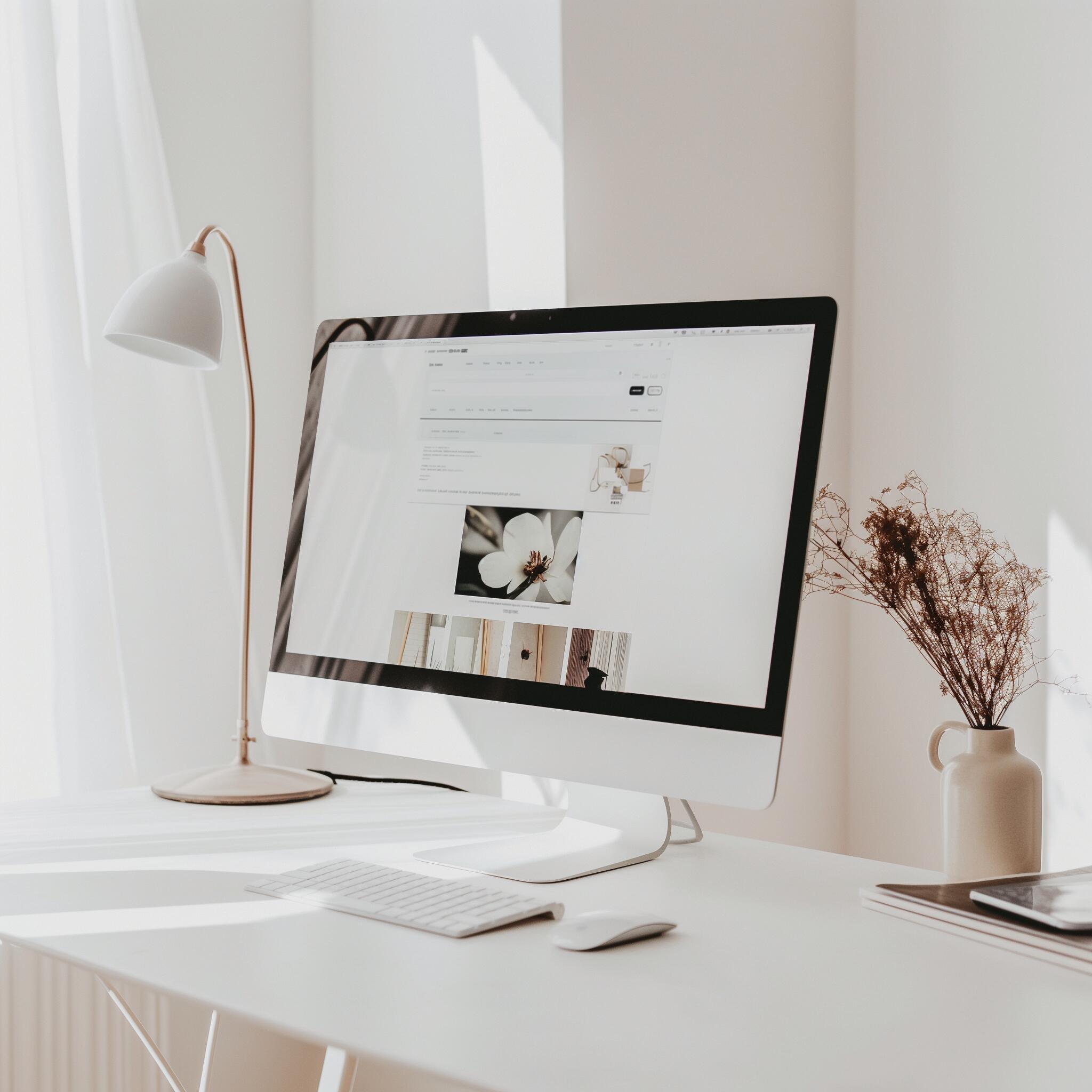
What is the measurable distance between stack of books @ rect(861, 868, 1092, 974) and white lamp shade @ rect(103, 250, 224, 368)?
34.9 inches

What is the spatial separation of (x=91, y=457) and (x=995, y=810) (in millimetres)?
1125

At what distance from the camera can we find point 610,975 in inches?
28.5

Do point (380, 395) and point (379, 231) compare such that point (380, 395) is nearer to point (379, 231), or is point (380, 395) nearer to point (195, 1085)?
point (379, 231)

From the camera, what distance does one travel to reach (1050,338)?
174cm

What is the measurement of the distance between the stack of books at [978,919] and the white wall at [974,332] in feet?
3.03

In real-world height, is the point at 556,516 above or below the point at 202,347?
below

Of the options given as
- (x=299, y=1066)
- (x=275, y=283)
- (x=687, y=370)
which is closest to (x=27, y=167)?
(x=275, y=283)

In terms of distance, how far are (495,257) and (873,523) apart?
781 mm

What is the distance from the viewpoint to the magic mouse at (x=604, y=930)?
0.76m

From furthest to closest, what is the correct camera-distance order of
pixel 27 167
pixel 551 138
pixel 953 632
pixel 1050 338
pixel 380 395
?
pixel 1050 338
pixel 551 138
pixel 27 167
pixel 380 395
pixel 953 632

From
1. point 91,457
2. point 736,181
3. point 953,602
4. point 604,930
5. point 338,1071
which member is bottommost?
point 338,1071

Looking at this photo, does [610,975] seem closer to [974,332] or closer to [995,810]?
[995,810]

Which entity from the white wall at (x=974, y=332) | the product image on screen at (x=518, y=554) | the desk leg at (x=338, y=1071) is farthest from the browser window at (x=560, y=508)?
the white wall at (x=974, y=332)

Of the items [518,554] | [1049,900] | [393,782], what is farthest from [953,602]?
[393,782]
